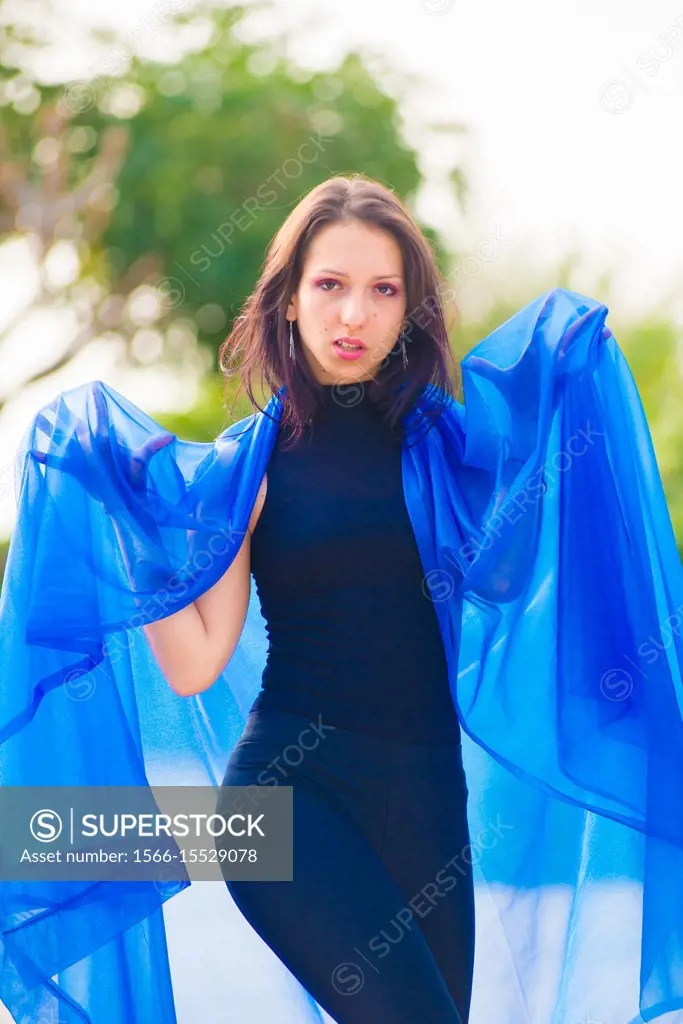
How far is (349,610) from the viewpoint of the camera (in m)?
1.99

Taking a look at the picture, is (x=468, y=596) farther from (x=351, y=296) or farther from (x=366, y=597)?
(x=351, y=296)

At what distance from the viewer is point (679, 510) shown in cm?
913


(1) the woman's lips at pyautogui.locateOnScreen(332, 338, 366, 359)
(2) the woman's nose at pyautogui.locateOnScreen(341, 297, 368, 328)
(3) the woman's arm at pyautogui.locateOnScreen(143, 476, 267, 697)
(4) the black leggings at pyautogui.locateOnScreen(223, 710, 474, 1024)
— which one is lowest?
(4) the black leggings at pyautogui.locateOnScreen(223, 710, 474, 1024)

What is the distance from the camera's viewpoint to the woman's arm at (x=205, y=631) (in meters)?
2.05

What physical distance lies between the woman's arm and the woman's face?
0.84 feet

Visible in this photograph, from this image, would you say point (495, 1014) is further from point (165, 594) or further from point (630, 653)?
point (165, 594)

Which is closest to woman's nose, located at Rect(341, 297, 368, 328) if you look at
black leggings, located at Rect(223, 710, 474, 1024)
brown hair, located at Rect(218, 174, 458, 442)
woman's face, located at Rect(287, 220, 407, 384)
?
woman's face, located at Rect(287, 220, 407, 384)

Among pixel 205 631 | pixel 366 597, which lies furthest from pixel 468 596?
pixel 205 631

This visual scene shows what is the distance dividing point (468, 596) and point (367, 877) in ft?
1.80

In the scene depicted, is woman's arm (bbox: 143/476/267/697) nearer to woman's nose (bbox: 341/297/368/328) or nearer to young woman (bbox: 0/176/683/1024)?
young woman (bbox: 0/176/683/1024)

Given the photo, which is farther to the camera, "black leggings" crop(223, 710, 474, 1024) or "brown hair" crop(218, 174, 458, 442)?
"brown hair" crop(218, 174, 458, 442)

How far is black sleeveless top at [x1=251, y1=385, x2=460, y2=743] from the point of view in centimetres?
197

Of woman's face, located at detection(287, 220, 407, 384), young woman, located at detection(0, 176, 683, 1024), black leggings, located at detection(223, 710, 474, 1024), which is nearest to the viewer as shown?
black leggings, located at detection(223, 710, 474, 1024)

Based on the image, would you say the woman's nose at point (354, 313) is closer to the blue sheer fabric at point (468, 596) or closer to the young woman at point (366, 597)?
the young woman at point (366, 597)
